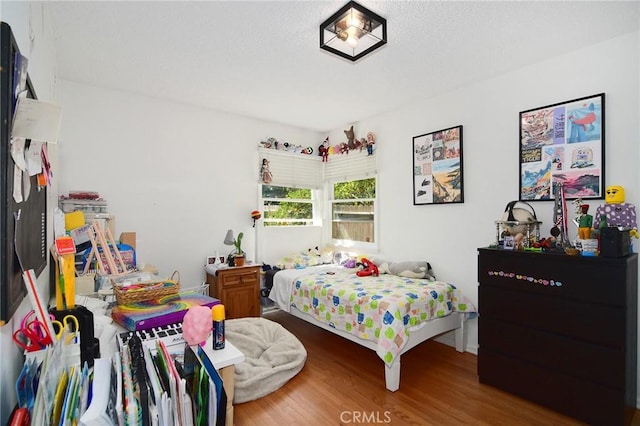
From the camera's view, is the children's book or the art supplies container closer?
the art supplies container

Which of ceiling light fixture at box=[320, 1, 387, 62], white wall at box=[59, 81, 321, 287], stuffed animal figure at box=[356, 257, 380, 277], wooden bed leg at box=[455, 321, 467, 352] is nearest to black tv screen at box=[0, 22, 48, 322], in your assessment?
ceiling light fixture at box=[320, 1, 387, 62]

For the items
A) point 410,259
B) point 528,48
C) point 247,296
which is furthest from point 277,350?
point 528,48

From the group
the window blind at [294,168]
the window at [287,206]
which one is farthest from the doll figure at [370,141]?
the window at [287,206]

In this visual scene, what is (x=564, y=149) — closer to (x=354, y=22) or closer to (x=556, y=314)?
(x=556, y=314)

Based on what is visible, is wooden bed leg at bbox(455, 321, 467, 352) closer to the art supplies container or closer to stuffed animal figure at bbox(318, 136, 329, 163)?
the art supplies container

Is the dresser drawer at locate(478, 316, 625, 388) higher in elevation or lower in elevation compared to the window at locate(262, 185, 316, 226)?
lower

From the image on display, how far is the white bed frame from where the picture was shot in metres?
2.43

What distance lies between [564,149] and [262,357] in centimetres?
291

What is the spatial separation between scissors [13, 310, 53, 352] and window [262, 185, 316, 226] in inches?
130

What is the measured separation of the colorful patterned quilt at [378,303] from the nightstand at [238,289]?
50 centimetres

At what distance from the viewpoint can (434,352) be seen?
3.13 m

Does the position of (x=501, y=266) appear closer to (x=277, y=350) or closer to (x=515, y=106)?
(x=515, y=106)

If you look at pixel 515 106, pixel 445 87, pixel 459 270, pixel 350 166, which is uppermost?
pixel 445 87

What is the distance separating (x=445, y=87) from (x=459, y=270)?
1790 mm
